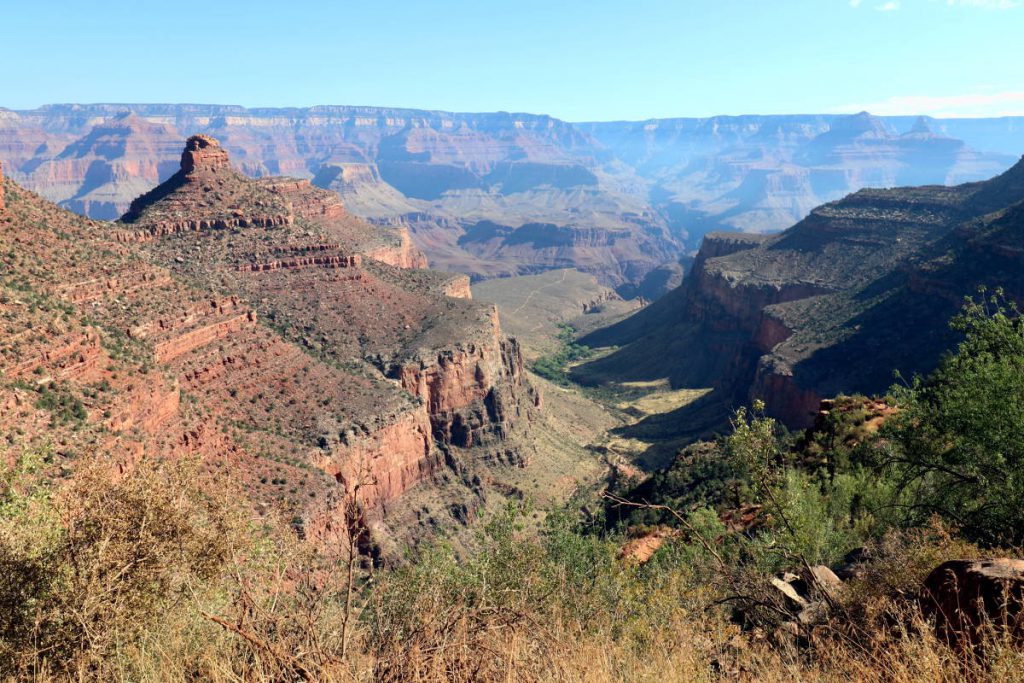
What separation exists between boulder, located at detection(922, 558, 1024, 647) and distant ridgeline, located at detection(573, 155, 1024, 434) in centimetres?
3210

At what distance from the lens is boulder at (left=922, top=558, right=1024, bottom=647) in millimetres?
9980

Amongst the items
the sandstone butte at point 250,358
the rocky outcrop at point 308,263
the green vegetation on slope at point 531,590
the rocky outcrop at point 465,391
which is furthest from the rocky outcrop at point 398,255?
the green vegetation on slope at point 531,590

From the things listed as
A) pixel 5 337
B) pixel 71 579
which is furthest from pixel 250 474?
pixel 71 579

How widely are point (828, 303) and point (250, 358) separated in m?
68.0

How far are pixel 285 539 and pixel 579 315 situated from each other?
143m

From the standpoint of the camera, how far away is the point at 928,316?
63062 millimetres

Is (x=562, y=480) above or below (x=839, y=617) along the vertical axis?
below

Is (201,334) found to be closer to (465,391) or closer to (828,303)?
(465,391)

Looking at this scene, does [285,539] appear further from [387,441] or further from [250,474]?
[387,441]

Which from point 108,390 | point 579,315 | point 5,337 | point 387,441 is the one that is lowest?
point 579,315

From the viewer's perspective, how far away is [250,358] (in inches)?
1684

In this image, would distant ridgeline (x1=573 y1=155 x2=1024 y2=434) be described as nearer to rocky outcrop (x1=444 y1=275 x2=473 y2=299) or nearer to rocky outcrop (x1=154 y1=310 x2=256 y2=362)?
rocky outcrop (x1=444 y1=275 x2=473 y2=299)

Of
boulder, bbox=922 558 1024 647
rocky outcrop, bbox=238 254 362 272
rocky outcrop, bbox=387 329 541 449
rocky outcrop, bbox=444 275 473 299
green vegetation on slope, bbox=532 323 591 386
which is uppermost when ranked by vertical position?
boulder, bbox=922 558 1024 647

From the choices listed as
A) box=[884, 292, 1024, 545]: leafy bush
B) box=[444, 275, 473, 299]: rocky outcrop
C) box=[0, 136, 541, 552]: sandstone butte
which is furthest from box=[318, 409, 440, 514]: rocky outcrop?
box=[444, 275, 473, 299]: rocky outcrop
